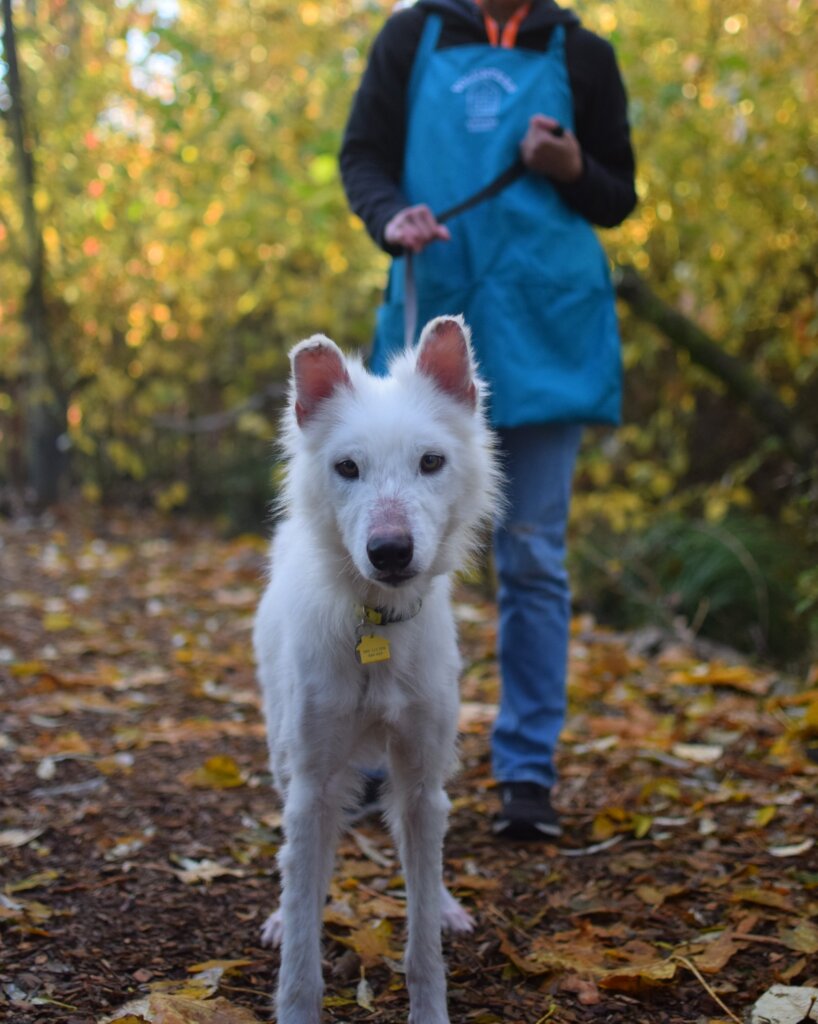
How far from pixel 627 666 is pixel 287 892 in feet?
11.9

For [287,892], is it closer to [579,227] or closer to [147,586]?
[579,227]

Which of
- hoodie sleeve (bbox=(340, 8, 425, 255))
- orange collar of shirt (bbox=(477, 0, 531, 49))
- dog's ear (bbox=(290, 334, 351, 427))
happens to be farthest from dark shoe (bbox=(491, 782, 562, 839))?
orange collar of shirt (bbox=(477, 0, 531, 49))

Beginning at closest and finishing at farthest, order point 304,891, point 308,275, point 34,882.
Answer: point 304,891, point 34,882, point 308,275

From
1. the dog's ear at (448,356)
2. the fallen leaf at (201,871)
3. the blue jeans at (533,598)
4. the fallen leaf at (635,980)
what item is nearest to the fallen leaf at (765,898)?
the fallen leaf at (635,980)

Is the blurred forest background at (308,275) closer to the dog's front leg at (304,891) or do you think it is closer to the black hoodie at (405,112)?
the black hoodie at (405,112)

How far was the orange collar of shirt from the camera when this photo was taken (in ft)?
12.1

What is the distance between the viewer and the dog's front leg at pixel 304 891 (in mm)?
2648

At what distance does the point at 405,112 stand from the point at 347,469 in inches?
67.6

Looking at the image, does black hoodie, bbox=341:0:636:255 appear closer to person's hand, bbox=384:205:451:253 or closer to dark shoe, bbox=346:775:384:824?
person's hand, bbox=384:205:451:253

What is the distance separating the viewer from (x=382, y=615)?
2.81 m

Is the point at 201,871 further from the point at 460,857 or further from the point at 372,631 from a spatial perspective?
the point at 372,631

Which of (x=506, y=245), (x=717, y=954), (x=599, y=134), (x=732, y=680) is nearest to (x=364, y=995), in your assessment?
(x=717, y=954)

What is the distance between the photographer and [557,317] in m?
3.67

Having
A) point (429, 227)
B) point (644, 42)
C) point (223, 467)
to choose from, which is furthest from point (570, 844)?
point (223, 467)
